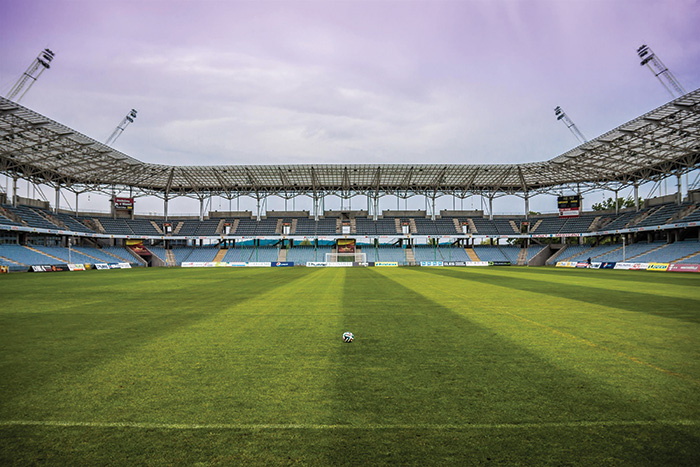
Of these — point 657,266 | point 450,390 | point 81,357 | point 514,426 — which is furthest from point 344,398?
point 657,266

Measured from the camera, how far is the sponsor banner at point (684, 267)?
103 ft

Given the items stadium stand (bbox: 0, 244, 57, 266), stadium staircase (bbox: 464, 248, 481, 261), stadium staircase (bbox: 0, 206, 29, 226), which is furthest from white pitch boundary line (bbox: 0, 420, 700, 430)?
stadium staircase (bbox: 464, 248, 481, 261)

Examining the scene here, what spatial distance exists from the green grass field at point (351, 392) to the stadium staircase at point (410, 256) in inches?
1876

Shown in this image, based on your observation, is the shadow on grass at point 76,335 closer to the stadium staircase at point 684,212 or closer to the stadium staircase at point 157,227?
the stadium staircase at point 684,212

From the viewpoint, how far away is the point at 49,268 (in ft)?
118

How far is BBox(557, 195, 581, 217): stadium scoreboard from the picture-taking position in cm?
5525

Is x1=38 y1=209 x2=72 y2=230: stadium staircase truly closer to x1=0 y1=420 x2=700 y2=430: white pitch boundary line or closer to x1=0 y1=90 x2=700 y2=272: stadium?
x1=0 y1=90 x2=700 y2=272: stadium

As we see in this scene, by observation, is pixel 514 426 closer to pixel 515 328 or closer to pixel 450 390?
pixel 450 390

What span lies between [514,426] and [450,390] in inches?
38.1

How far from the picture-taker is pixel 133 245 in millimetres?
58938

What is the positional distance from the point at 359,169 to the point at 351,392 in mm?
51250

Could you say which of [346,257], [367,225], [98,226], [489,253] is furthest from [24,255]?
[489,253]

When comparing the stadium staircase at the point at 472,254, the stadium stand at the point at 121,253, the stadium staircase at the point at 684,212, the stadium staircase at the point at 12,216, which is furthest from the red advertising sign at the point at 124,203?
the stadium staircase at the point at 684,212

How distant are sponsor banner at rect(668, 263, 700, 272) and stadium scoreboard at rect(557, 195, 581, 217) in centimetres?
2352
